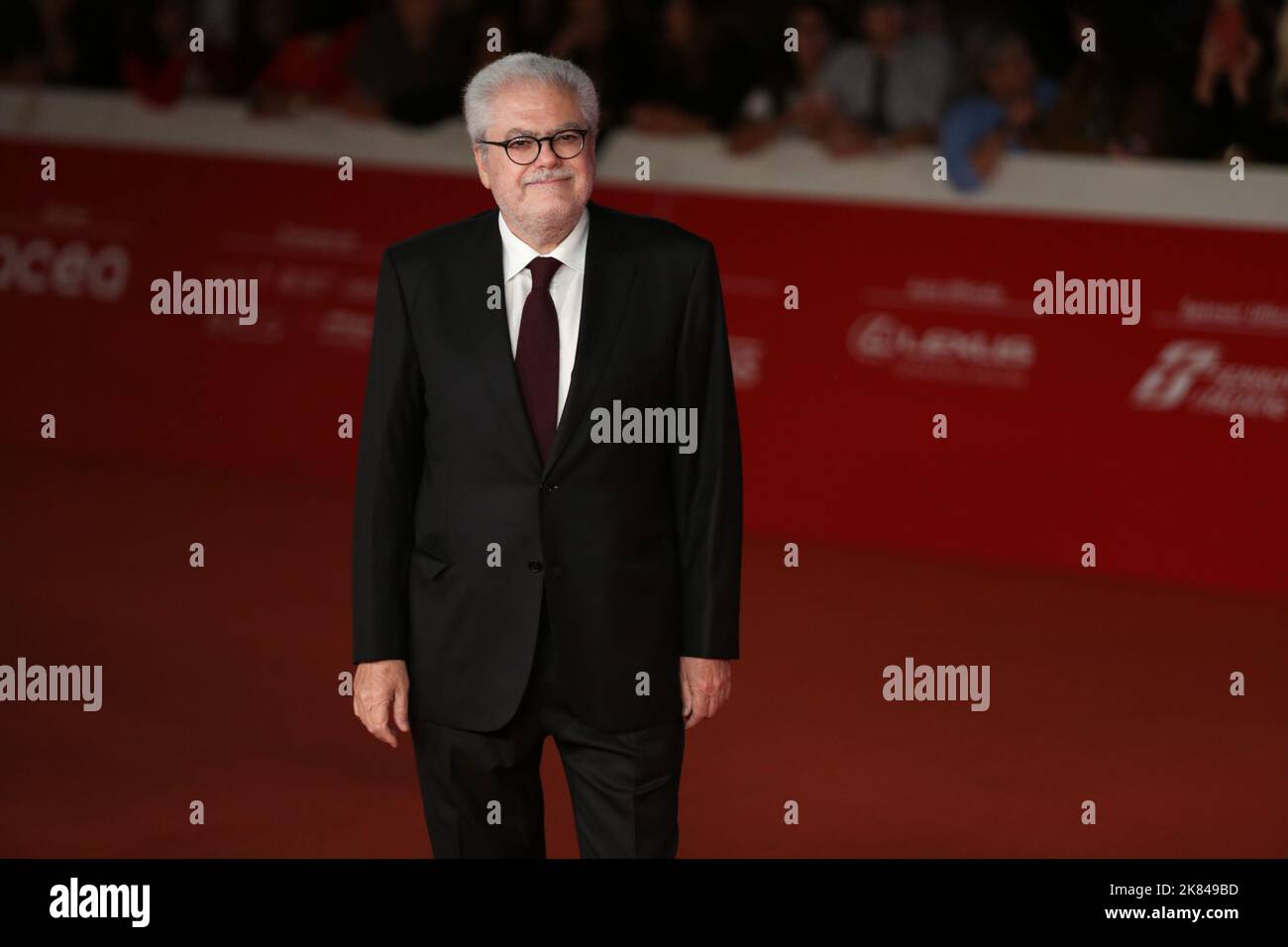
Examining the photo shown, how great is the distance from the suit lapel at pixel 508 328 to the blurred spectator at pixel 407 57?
19.5 feet

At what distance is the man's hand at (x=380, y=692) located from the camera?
120 inches

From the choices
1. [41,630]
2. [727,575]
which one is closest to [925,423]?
[41,630]

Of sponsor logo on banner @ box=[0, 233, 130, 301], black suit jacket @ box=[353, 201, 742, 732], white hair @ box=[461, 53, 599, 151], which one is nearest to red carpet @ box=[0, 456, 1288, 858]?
sponsor logo on banner @ box=[0, 233, 130, 301]

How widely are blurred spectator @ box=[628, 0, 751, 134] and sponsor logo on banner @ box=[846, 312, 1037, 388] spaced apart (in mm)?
1269

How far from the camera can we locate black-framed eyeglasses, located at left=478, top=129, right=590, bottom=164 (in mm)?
2826

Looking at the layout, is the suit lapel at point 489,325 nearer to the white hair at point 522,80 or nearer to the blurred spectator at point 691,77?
the white hair at point 522,80

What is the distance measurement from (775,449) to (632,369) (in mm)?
5121

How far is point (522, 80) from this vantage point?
9.30ft

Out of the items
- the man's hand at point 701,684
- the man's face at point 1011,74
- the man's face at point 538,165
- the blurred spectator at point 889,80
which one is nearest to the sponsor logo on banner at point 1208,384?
the man's face at point 1011,74

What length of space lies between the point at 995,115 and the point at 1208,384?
1.53m

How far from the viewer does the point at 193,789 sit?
16.3ft

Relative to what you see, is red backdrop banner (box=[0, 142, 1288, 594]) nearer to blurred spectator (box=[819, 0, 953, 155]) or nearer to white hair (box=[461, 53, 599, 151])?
blurred spectator (box=[819, 0, 953, 155])

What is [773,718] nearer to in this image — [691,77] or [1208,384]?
[1208,384]
